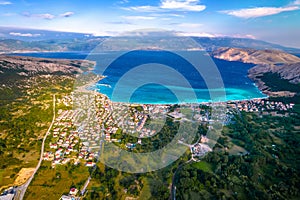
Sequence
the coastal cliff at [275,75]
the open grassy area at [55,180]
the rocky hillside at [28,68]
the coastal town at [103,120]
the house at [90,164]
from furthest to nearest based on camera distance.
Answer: the rocky hillside at [28,68]
the coastal cliff at [275,75]
the coastal town at [103,120]
the house at [90,164]
the open grassy area at [55,180]

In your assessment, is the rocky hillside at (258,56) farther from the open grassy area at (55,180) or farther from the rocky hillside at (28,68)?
the open grassy area at (55,180)

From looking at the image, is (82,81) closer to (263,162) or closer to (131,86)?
(131,86)

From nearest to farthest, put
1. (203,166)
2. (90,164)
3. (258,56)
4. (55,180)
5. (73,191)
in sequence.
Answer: (73,191)
(55,180)
(90,164)
(203,166)
(258,56)

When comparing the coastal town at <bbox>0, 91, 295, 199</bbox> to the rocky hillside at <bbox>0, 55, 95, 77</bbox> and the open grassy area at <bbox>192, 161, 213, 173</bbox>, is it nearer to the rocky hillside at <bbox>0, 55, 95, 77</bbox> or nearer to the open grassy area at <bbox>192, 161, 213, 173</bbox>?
the open grassy area at <bbox>192, 161, 213, 173</bbox>

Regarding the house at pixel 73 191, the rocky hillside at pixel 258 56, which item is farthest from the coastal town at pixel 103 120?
the rocky hillside at pixel 258 56

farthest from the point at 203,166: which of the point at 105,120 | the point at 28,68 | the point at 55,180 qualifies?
the point at 28,68

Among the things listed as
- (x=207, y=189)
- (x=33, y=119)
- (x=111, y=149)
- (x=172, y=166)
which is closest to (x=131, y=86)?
(x=33, y=119)

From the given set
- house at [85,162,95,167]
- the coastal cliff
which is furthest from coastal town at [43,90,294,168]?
the coastal cliff

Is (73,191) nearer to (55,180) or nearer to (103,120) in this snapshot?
(55,180)
